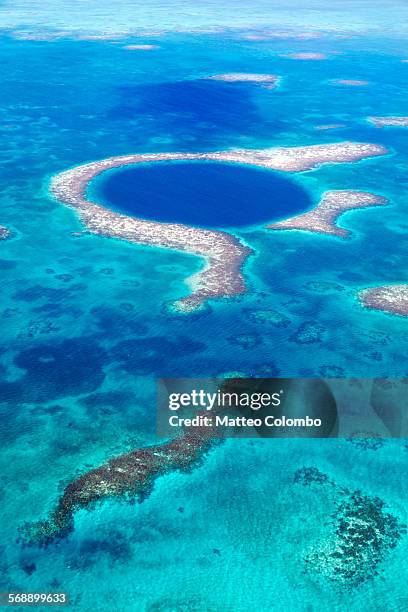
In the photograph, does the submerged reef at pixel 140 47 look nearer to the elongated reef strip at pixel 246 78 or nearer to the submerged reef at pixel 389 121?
the elongated reef strip at pixel 246 78

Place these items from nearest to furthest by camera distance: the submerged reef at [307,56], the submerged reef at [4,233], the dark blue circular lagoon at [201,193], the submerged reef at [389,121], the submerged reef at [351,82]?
the submerged reef at [4,233], the dark blue circular lagoon at [201,193], the submerged reef at [389,121], the submerged reef at [351,82], the submerged reef at [307,56]

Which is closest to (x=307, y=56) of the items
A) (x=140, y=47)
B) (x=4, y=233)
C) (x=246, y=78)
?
(x=246, y=78)

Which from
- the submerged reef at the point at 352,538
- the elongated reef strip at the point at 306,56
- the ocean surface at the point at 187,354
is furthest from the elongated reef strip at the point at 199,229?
the elongated reef strip at the point at 306,56

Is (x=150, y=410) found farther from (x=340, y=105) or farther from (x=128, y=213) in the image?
(x=340, y=105)

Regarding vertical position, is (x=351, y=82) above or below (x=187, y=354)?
above

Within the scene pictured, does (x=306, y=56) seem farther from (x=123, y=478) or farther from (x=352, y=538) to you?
(x=352, y=538)

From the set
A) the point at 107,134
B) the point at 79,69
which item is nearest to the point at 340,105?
the point at 107,134
